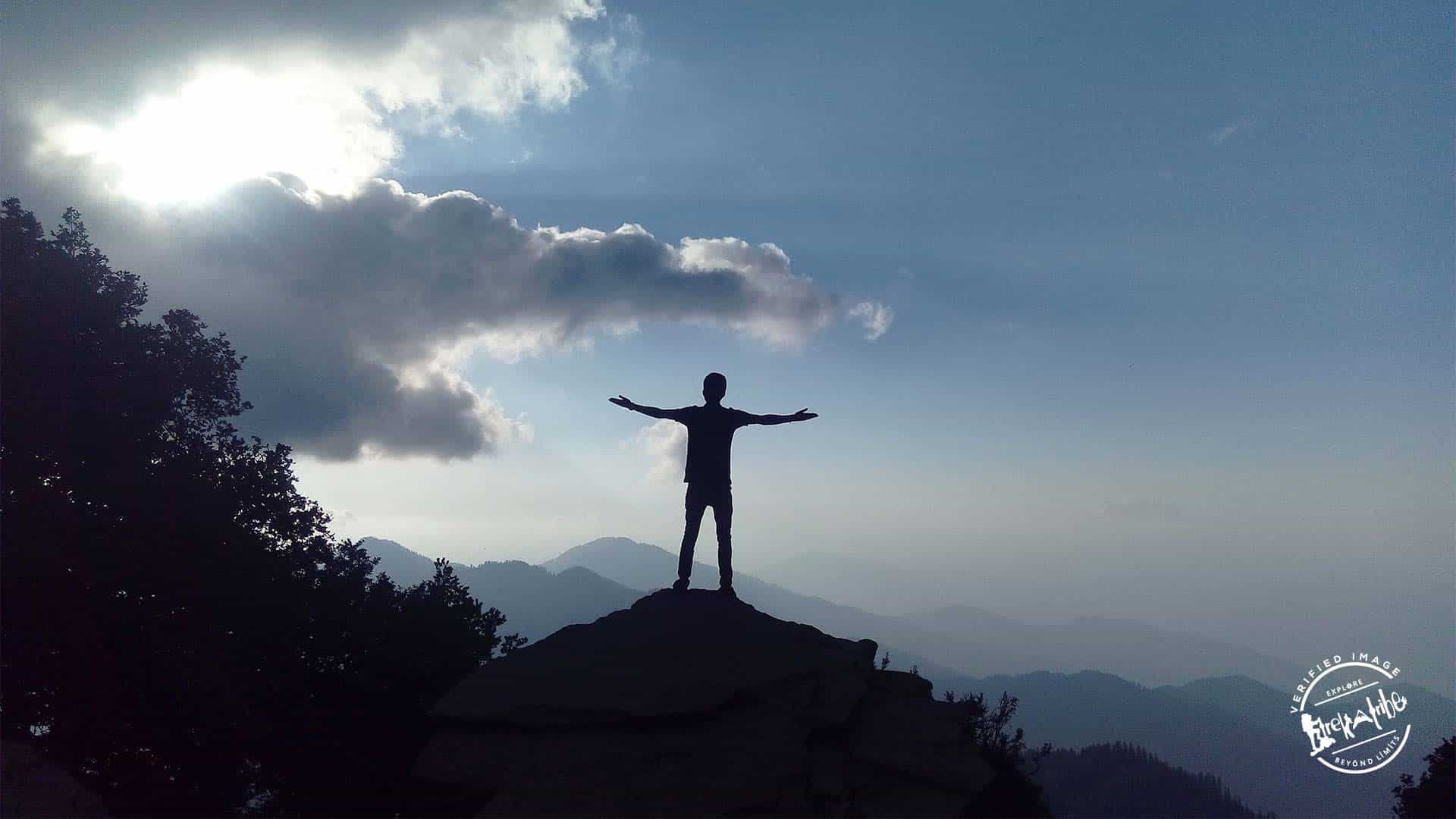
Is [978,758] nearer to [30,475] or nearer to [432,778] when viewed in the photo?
[432,778]

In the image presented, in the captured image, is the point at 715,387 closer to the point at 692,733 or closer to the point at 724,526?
the point at 724,526

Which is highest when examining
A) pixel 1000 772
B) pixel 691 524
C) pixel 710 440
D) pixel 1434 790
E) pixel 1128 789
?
pixel 710 440

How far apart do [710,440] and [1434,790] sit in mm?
17264

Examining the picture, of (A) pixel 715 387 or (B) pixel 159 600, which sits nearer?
(A) pixel 715 387

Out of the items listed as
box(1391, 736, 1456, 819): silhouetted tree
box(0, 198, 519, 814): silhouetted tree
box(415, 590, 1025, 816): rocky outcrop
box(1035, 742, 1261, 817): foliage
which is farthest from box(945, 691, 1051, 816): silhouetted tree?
box(1035, 742, 1261, 817): foliage

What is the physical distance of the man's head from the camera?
13.3 metres

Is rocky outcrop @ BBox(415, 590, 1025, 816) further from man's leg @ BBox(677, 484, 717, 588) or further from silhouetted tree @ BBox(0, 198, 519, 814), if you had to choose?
silhouetted tree @ BBox(0, 198, 519, 814)

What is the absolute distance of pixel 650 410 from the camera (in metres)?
13.1

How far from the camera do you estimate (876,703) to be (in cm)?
1129

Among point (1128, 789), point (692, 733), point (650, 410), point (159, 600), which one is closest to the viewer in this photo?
point (692, 733)

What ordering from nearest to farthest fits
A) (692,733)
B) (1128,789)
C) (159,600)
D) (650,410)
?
(692,733) < (650,410) < (159,600) < (1128,789)

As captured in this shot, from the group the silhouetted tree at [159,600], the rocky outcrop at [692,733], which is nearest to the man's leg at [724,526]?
the rocky outcrop at [692,733]

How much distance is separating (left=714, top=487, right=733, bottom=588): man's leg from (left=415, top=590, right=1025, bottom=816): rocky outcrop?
1206mm

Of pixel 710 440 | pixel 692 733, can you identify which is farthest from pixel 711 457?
pixel 692 733
